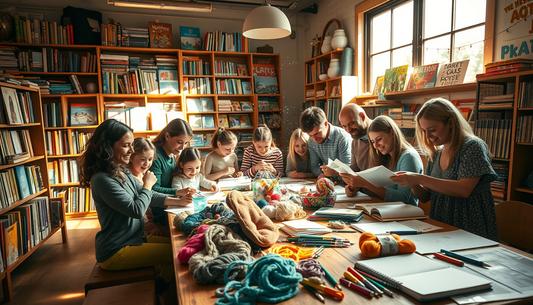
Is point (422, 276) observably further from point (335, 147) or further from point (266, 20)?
point (266, 20)

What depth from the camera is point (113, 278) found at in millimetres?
1581

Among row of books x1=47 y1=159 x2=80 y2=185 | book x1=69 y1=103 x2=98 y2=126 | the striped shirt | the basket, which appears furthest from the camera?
book x1=69 y1=103 x2=98 y2=126

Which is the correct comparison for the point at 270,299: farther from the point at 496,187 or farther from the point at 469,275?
the point at 496,187

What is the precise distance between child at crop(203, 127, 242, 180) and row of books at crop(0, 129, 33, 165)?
1.50 metres

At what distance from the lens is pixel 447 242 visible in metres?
1.20

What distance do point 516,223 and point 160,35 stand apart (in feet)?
15.0

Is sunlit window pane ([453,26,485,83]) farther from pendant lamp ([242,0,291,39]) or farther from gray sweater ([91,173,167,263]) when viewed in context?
gray sweater ([91,173,167,263])

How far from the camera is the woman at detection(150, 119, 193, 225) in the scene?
2277 millimetres

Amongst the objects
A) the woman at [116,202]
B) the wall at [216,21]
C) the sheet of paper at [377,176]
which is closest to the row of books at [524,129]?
the sheet of paper at [377,176]

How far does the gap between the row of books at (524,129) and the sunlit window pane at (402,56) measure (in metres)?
1.47

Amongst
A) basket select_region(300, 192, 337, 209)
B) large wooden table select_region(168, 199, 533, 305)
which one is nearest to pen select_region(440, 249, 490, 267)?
large wooden table select_region(168, 199, 533, 305)

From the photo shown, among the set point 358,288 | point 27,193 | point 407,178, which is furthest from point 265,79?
point 358,288

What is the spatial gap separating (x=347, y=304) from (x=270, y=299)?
200 millimetres

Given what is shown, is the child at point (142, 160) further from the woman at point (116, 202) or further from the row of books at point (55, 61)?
the row of books at point (55, 61)
